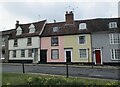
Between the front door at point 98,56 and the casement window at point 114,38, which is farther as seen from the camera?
the front door at point 98,56

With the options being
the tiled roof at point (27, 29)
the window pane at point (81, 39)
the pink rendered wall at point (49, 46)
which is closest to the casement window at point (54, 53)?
the pink rendered wall at point (49, 46)

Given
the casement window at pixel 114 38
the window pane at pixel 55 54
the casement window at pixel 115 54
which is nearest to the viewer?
the casement window at pixel 115 54

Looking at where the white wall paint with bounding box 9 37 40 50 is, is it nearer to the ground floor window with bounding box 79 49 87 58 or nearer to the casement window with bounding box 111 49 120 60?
the ground floor window with bounding box 79 49 87 58

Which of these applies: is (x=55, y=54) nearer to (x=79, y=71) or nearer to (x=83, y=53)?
(x=83, y=53)

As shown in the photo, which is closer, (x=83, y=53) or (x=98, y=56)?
(x=98, y=56)

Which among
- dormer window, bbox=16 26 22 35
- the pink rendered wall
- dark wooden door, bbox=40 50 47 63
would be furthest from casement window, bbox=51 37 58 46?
dormer window, bbox=16 26 22 35

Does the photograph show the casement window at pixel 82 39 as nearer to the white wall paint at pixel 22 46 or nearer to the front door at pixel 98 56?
the front door at pixel 98 56

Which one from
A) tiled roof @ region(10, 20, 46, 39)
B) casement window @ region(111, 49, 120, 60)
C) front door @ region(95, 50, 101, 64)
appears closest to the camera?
casement window @ region(111, 49, 120, 60)

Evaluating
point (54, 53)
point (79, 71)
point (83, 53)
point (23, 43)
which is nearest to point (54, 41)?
point (54, 53)

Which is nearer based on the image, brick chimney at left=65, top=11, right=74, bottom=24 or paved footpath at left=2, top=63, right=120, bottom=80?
paved footpath at left=2, top=63, right=120, bottom=80

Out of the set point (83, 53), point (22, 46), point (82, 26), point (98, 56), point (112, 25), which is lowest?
point (98, 56)

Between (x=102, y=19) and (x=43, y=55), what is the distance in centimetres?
1296

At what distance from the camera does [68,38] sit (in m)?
37.6

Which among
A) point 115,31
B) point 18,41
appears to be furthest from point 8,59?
point 115,31
